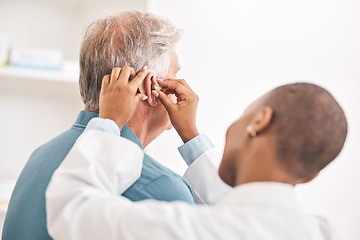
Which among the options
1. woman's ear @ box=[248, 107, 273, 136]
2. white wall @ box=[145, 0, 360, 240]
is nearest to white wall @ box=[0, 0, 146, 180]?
white wall @ box=[145, 0, 360, 240]

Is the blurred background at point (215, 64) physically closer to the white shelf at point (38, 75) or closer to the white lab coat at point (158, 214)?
the white shelf at point (38, 75)

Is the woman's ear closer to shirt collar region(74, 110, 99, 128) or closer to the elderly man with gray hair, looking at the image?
the elderly man with gray hair

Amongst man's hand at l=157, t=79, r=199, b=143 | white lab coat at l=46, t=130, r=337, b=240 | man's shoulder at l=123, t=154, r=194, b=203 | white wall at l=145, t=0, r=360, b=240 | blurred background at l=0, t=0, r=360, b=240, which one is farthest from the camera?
white wall at l=145, t=0, r=360, b=240

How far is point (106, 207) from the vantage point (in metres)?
0.73

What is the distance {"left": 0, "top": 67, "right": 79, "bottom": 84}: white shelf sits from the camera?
5.85 ft

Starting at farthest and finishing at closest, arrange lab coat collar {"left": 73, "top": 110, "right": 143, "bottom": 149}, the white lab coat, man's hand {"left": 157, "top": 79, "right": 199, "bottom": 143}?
man's hand {"left": 157, "top": 79, "right": 199, "bottom": 143}, lab coat collar {"left": 73, "top": 110, "right": 143, "bottom": 149}, the white lab coat

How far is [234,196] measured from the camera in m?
0.75

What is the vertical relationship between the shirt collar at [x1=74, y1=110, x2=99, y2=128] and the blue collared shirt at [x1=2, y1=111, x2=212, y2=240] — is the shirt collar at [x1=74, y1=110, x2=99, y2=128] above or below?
above

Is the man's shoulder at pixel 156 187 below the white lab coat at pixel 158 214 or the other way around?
below

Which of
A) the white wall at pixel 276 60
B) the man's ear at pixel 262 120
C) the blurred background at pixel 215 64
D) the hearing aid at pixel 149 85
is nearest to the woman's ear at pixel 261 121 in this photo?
the man's ear at pixel 262 120

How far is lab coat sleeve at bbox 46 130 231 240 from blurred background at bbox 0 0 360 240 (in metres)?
1.06

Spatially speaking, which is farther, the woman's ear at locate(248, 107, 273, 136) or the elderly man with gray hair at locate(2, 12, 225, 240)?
the elderly man with gray hair at locate(2, 12, 225, 240)

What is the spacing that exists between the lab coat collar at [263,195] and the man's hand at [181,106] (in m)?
0.47

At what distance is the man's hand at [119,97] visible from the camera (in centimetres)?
96
